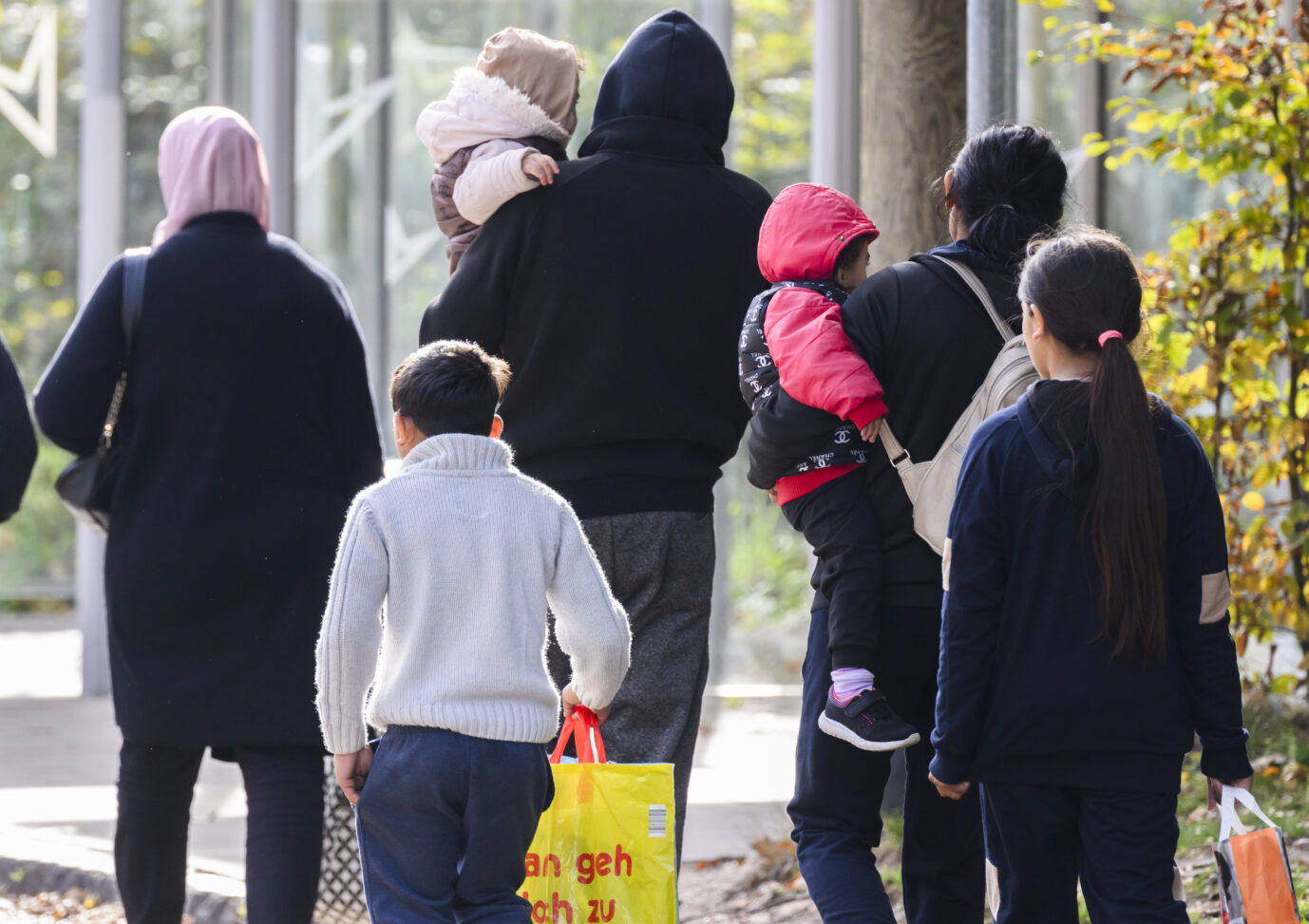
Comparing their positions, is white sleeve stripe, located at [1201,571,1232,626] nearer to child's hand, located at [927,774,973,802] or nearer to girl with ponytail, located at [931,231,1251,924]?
girl with ponytail, located at [931,231,1251,924]

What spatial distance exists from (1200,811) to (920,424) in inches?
105

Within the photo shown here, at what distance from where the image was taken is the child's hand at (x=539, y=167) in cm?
347

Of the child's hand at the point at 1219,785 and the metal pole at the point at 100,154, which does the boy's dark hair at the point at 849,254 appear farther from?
the metal pole at the point at 100,154

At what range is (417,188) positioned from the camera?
9234 millimetres

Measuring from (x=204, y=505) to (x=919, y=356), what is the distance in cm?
153

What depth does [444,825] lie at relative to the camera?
288 cm

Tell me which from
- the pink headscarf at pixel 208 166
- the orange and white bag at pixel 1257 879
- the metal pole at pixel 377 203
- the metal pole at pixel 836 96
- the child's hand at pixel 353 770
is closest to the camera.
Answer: the orange and white bag at pixel 1257 879

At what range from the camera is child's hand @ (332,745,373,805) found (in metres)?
2.94

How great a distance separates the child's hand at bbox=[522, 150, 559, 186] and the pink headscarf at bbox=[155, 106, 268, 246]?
2.18 feet

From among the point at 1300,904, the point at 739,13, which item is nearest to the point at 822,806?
the point at 1300,904

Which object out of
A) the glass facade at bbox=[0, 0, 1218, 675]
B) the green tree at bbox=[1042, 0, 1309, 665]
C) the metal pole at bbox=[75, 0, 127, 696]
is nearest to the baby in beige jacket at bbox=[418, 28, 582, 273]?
the green tree at bbox=[1042, 0, 1309, 665]

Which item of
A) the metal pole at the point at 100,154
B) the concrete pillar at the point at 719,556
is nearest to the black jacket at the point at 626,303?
the concrete pillar at the point at 719,556

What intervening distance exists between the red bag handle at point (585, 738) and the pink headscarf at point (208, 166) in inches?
56.0

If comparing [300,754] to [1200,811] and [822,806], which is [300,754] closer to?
[822,806]
